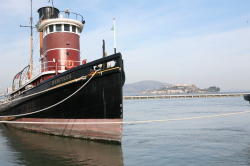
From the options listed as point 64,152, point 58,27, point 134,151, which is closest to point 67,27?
point 58,27

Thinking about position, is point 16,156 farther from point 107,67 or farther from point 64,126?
point 107,67


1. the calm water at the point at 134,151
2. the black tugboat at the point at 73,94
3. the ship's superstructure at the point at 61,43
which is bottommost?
the calm water at the point at 134,151

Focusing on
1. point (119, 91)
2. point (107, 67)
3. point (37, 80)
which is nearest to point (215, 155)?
point (119, 91)

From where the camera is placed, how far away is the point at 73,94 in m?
12.1

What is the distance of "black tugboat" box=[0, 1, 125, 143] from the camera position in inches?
461

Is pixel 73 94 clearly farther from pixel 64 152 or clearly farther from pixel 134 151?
pixel 134 151

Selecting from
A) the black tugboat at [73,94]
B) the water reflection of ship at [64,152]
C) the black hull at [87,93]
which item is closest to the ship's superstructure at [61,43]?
the black tugboat at [73,94]

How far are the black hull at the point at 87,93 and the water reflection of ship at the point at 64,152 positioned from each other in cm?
110

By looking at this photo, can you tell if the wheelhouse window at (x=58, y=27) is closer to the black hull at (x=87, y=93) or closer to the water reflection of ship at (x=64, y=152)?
the black hull at (x=87, y=93)

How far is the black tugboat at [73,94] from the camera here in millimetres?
11711

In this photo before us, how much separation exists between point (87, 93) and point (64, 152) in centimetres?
276

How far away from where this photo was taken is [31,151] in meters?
11.5

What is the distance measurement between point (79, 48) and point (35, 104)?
4208mm

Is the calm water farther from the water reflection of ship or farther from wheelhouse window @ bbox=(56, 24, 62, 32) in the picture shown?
wheelhouse window @ bbox=(56, 24, 62, 32)
